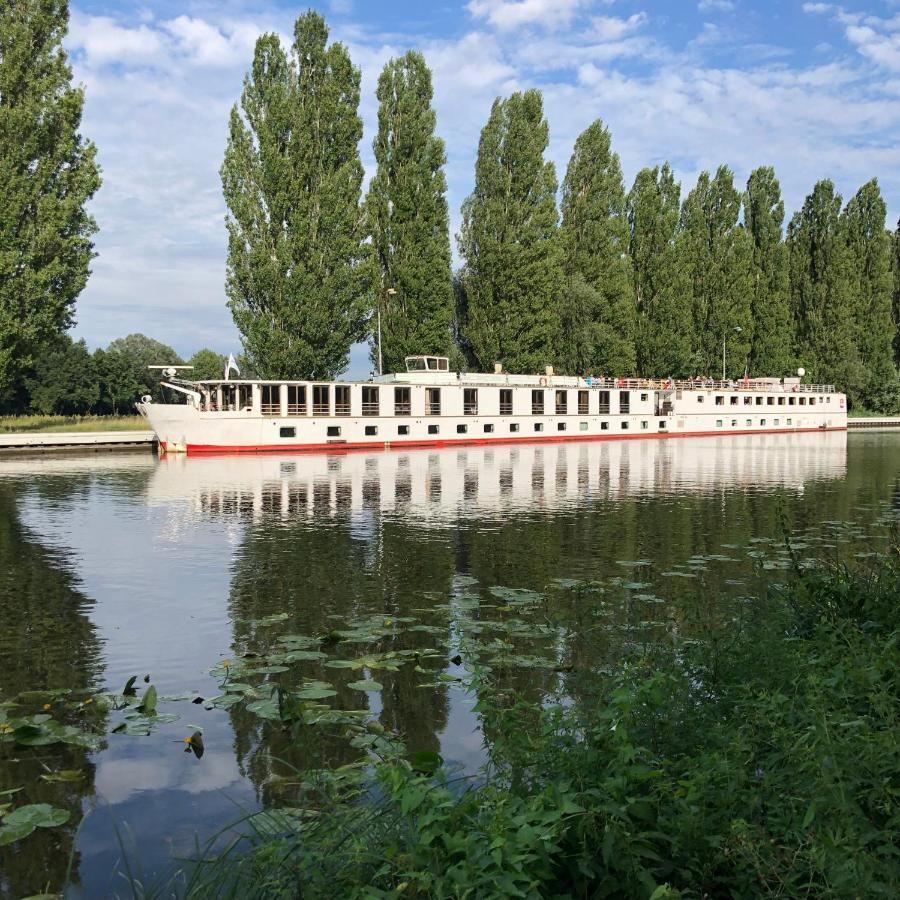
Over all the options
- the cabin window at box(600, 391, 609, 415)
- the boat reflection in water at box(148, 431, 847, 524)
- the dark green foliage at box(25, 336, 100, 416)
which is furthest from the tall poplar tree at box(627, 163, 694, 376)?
the dark green foliage at box(25, 336, 100, 416)

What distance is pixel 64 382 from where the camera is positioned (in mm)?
75688

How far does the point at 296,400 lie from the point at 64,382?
41.2 m

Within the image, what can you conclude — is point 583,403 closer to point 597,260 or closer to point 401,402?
point 597,260

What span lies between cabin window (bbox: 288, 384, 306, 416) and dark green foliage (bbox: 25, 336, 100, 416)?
122ft

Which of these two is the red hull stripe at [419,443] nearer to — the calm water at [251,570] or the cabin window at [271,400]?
the cabin window at [271,400]

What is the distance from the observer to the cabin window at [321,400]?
151ft

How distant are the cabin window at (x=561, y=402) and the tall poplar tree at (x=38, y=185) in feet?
103

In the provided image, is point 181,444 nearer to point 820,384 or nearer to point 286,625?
point 286,625

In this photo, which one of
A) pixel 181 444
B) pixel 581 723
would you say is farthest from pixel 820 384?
pixel 581 723

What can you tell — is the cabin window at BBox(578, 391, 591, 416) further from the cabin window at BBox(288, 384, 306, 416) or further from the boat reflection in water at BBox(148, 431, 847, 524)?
the cabin window at BBox(288, 384, 306, 416)

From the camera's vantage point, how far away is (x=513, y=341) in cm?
5922

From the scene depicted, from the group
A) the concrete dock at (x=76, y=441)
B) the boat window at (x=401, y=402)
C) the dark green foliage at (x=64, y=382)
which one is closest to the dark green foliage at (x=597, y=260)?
the boat window at (x=401, y=402)

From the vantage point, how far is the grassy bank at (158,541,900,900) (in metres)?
3.89

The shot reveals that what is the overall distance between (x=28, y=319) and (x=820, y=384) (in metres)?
74.3
